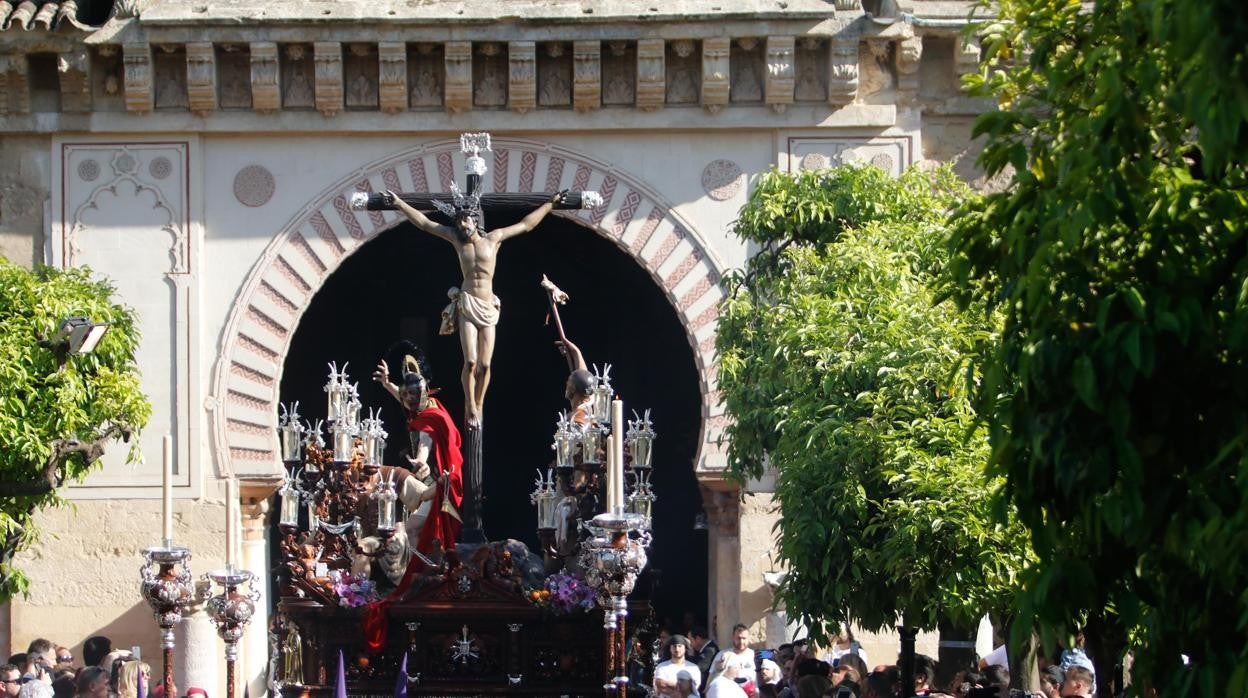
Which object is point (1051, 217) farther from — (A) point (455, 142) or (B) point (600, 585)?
(A) point (455, 142)

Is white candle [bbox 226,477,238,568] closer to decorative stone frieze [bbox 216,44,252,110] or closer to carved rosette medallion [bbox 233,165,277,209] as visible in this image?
carved rosette medallion [bbox 233,165,277,209]

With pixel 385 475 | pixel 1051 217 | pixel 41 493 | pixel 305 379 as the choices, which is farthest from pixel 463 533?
pixel 1051 217

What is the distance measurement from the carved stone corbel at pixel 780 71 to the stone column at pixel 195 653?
233 inches

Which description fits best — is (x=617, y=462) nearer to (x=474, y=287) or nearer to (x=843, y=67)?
(x=474, y=287)

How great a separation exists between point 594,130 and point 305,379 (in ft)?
15.9

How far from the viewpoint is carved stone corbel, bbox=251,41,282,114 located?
1855cm

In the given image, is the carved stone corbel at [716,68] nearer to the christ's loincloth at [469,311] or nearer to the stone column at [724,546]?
the stone column at [724,546]

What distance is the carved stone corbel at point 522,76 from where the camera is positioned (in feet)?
60.9

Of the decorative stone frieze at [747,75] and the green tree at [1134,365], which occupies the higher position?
the decorative stone frieze at [747,75]

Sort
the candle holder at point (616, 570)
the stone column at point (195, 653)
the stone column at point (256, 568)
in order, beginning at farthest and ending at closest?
the stone column at point (256, 568), the stone column at point (195, 653), the candle holder at point (616, 570)

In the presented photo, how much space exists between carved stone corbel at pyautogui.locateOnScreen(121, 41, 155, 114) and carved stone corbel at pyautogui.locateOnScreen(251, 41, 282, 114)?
803 millimetres

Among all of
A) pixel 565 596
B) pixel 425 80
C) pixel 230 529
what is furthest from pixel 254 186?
pixel 230 529

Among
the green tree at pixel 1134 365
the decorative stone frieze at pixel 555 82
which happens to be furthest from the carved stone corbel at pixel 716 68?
the green tree at pixel 1134 365

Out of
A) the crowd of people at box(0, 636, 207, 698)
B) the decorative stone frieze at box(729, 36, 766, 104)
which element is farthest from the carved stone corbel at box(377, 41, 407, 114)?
the crowd of people at box(0, 636, 207, 698)
